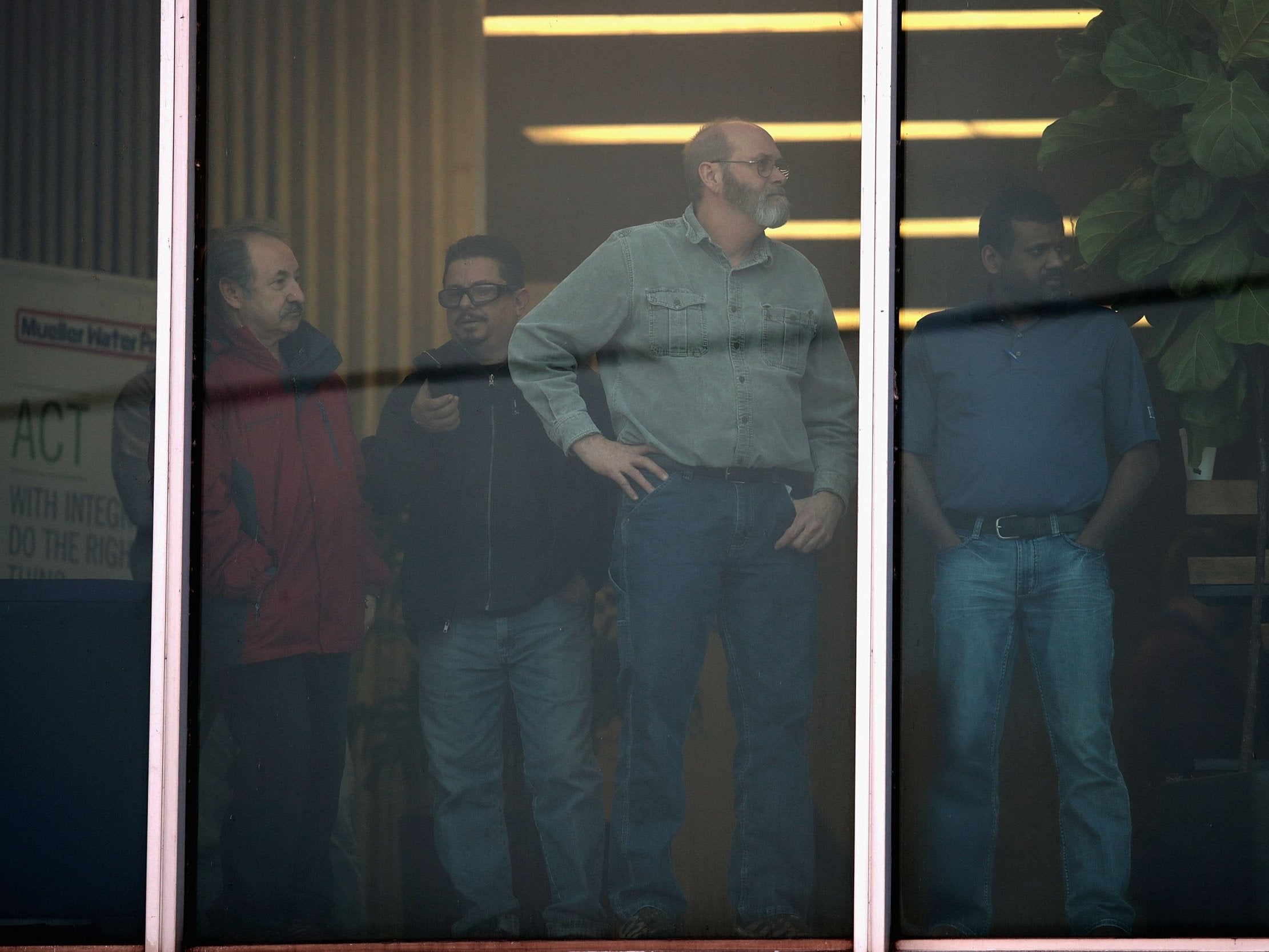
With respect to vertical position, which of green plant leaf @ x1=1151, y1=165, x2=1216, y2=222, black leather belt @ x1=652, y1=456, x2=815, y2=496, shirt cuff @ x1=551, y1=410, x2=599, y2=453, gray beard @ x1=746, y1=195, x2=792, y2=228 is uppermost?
green plant leaf @ x1=1151, y1=165, x2=1216, y2=222

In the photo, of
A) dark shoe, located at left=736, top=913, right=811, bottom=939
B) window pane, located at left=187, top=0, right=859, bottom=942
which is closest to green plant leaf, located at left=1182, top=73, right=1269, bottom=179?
window pane, located at left=187, top=0, right=859, bottom=942

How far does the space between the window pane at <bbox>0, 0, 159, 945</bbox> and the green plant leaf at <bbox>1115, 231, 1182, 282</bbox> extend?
98.9 inches

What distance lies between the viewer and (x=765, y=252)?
3807mm

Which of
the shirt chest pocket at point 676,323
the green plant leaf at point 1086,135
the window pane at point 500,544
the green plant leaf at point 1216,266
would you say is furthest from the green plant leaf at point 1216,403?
the shirt chest pocket at point 676,323

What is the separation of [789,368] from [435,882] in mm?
1605

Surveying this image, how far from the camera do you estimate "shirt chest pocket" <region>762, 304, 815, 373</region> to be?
3773mm

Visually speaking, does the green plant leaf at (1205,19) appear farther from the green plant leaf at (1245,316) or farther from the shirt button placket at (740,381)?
the shirt button placket at (740,381)

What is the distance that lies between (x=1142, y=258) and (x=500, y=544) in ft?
5.98

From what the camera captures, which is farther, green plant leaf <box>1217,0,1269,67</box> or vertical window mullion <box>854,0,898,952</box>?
green plant leaf <box>1217,0,1269,67</box>

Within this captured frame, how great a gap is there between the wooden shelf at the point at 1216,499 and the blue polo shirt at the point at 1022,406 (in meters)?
0.18

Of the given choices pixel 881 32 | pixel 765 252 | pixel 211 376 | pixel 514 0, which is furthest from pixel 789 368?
pixel 211 376

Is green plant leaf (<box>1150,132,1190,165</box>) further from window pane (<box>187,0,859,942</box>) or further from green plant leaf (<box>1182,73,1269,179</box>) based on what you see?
window pane (<box>187,0,859,942</box>)

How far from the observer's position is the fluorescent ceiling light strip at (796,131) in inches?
149

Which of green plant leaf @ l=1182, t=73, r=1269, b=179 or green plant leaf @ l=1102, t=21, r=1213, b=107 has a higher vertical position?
green plant leaf @ l=1102, t=21, r=1213, b=107
